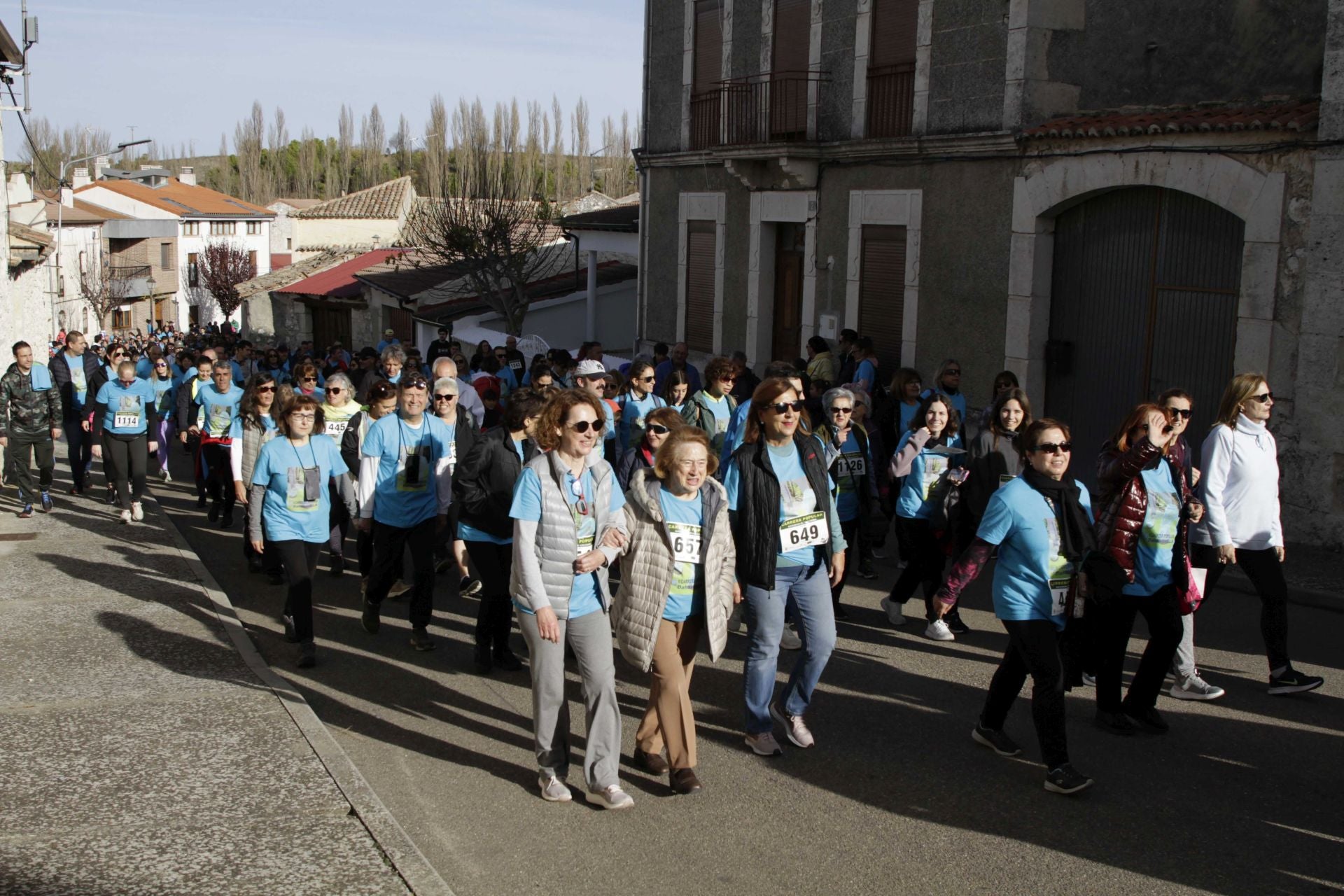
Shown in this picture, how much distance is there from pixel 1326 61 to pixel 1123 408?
4059mm

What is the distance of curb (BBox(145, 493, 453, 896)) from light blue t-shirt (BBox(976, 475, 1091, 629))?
2598 mm

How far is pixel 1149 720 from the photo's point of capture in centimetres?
647

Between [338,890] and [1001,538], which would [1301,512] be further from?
[338,890]

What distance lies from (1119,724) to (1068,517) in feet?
4.48

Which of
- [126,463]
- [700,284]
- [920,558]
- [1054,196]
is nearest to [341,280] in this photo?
[700,284]

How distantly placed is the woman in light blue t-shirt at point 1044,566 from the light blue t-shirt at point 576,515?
1551 mm

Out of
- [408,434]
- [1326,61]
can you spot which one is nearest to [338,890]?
[408,434]

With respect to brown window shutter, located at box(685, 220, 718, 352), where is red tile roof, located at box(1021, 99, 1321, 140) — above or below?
above

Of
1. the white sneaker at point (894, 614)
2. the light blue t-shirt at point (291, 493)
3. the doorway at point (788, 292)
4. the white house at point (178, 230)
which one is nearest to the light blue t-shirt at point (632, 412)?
the white sneaker at point (894, 614)

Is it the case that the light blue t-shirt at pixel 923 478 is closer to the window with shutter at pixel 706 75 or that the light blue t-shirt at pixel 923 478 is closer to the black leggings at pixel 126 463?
the black leggings at pixel 126 463

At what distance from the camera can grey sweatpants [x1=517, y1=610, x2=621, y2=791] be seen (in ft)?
17.7

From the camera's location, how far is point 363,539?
375 inches

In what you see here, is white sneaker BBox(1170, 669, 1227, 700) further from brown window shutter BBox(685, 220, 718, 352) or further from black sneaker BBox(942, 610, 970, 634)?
brown window shutter BBox(685, 220, 718, 352)

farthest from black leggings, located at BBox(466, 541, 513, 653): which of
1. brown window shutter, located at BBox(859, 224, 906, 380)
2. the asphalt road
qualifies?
brown window shutter, located at BBox(859, 224, 906, 380)
